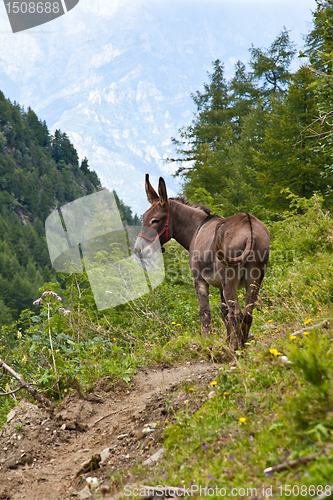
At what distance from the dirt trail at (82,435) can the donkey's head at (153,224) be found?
206 centimetres

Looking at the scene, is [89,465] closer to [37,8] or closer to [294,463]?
[294,463]

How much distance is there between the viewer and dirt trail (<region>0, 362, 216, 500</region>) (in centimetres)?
288

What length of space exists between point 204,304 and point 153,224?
161 centimetres

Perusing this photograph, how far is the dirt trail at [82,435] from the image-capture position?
2.88m

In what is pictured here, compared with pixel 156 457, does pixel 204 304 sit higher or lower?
lower

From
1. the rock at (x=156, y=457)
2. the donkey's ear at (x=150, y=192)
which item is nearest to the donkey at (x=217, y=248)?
the donkey's ear at (x=150, y=192)

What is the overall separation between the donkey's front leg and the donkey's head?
3.38 feet

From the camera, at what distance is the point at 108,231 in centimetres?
834

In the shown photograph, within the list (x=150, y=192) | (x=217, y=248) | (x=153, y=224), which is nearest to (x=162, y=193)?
(x=150, y=192)

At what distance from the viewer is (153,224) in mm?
5637

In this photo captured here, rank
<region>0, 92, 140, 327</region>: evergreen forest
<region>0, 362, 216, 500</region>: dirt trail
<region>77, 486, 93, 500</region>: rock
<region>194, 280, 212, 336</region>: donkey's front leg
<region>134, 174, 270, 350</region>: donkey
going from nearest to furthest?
<region>77, 486, 93, 500</region>: rock < <region>0, 362, 216, 500</region>: dirt trail < <region>134, 174, 270, 350</region>: donkey < <region>194, 280, 212, 336</region>: donkey's front leg < <region>0, 92, 140, 327</region>: evergreen forest
